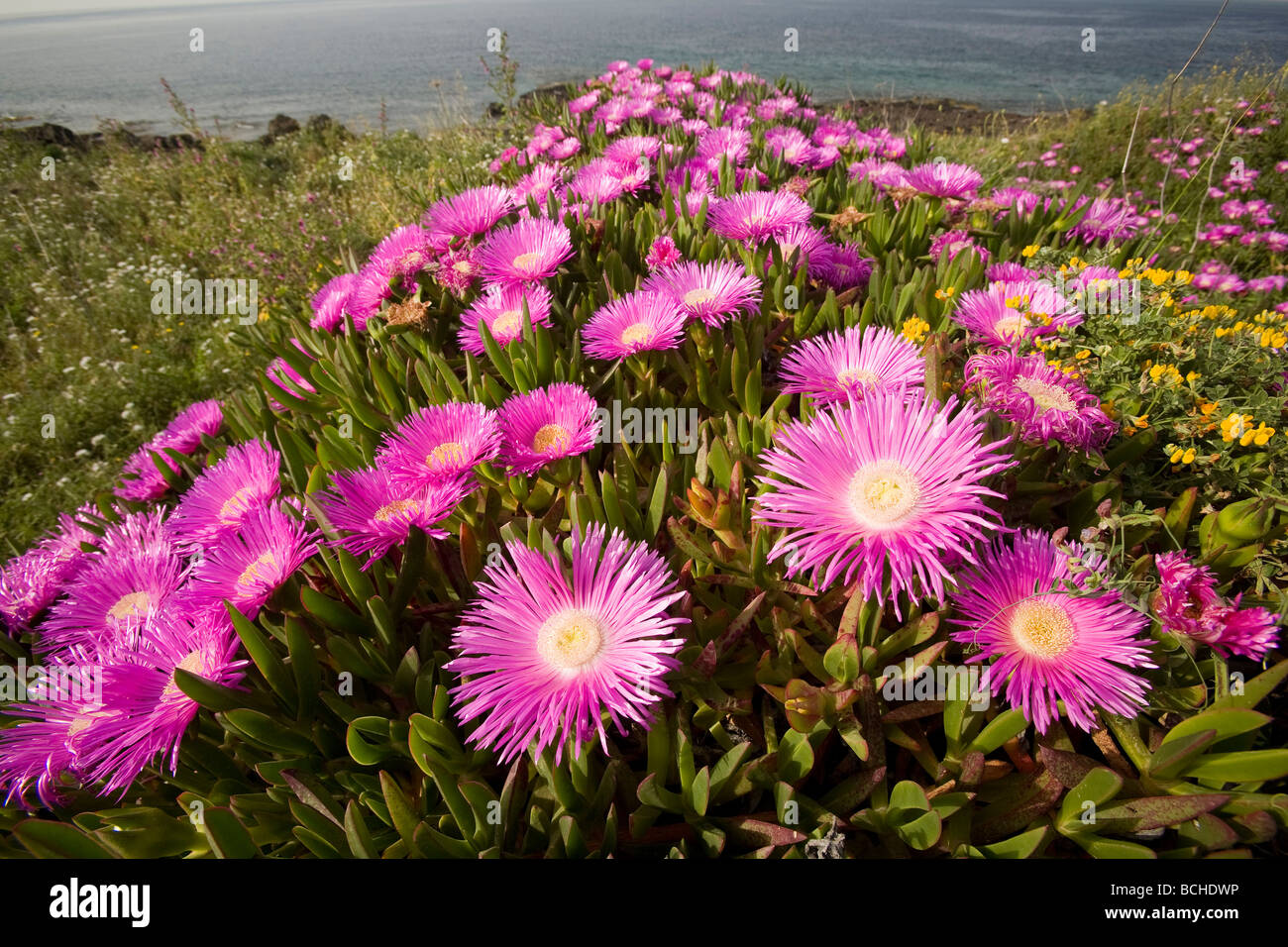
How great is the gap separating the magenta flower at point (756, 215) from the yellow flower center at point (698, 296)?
427 millimetres

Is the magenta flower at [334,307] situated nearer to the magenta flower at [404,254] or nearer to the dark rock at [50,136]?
the magenta flower at [404,254]

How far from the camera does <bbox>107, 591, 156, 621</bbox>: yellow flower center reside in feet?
4.07

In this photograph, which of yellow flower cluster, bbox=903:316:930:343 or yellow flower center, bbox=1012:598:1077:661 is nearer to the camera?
yellow flower center, bbox=1012:598:1077:661

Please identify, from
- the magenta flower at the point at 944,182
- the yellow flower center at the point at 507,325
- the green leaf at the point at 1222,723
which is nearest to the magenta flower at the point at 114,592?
the yellow flower center at the point at 507,325

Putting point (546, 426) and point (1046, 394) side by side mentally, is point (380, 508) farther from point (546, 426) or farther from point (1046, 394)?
point (1046, 394)

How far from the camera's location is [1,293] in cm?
584

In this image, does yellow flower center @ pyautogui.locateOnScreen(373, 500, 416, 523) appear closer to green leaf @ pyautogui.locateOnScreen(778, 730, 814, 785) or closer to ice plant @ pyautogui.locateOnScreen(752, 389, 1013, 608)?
ice plant @ pyautogui.locateOnScreen(752, 389, 1013, 608)

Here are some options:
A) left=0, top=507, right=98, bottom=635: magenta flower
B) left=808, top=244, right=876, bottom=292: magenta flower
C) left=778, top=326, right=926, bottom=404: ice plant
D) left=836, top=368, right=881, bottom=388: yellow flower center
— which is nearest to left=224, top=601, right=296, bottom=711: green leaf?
left=0, top=507, right=98, bottom=635: magenta flower

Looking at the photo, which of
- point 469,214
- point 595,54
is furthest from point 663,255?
point 595,54

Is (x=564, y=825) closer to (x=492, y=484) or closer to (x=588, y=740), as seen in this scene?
(x=588, y=740)

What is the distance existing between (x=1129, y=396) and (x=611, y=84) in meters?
4.38

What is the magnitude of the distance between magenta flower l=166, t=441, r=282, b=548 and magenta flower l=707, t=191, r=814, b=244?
1.40 m

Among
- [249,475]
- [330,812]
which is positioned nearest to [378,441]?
[249,475]

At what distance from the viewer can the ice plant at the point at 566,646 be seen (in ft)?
2.84
